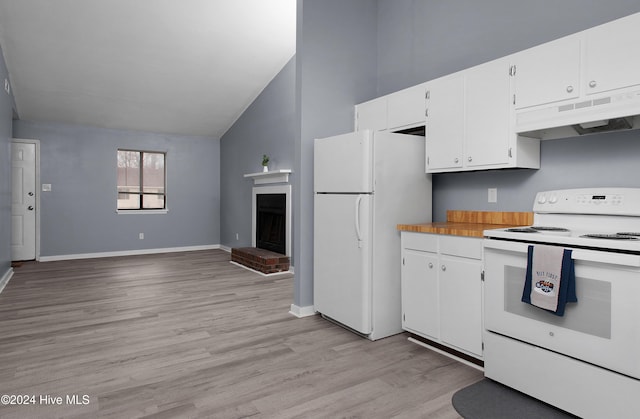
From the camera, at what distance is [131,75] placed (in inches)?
218

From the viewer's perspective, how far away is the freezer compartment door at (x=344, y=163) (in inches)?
113

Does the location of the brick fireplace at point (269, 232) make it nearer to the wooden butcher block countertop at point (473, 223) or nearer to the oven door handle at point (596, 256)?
the wooden butcher block countertop at point (473, 223)

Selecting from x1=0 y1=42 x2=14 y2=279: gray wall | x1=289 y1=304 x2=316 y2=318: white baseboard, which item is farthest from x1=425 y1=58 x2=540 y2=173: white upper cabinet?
x1=0 y1=42 x2=14 y2=279: gray wall

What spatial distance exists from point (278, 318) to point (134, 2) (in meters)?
3.87

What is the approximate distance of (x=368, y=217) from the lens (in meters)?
2.89

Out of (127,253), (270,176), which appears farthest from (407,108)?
(127,253)

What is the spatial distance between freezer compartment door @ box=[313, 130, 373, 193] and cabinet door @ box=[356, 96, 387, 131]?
543 mm

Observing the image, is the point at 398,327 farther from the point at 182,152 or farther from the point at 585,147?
the point at 182,152

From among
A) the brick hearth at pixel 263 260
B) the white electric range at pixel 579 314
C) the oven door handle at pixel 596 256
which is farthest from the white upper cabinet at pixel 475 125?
the brick hearth at pixel 263 260

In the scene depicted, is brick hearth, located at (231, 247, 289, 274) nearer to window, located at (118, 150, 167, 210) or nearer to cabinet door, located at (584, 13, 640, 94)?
window, located at (118, 150, 167, 210)

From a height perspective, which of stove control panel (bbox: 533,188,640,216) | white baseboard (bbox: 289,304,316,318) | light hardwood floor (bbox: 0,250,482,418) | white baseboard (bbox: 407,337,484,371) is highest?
stove control panel (bbox: 533,188,640,216)

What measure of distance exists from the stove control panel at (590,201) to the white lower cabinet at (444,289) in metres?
0.53

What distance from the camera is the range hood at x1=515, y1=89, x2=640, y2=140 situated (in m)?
1.93

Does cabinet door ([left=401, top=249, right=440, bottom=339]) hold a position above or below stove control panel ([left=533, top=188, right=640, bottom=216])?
below
